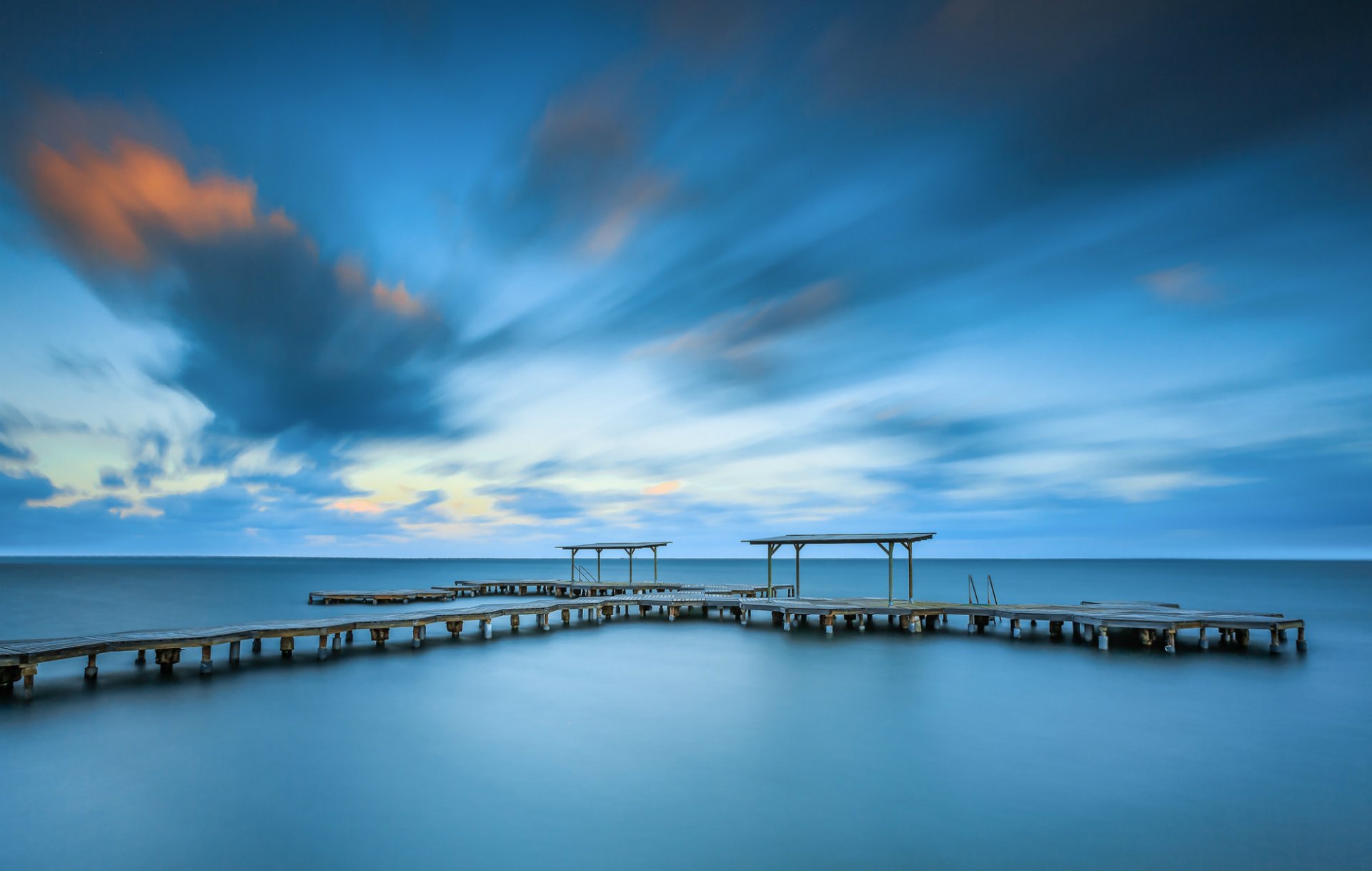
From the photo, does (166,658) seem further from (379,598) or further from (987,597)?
(987,597)

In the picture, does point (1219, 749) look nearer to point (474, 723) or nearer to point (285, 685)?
point (474, 723)

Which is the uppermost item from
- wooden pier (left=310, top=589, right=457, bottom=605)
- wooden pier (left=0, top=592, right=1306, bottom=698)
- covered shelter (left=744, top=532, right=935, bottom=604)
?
covered shelter (left=744, top=532, right=935, bottom=604)

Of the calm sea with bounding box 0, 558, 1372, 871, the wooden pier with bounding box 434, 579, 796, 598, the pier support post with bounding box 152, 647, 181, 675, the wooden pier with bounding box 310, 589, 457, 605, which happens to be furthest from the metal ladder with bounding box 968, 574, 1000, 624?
the wooden pier with bounding box 310, 589, 457, 605

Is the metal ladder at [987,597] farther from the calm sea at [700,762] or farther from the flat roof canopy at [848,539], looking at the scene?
the calm sea at [700,762]

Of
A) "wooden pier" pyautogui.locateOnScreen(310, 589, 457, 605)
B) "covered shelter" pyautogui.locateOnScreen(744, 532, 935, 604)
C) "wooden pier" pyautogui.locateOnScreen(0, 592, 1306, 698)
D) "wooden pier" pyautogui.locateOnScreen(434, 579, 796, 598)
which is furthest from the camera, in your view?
"wooden pier" pyautogui.locateOnScreen(310, 589, 457, 605)

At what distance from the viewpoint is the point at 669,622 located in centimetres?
3189

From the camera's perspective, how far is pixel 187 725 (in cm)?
1304

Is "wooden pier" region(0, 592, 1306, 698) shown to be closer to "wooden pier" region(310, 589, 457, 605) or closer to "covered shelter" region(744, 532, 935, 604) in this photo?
"covered shelter" region(744, 532, 935, 604)

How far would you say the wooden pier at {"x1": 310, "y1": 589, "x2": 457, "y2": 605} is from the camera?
1687 inches

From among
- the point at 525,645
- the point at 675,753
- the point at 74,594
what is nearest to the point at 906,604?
the point at 525,645

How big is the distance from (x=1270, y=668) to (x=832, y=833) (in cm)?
1848

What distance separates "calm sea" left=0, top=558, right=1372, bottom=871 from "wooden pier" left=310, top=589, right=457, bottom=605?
22.3m

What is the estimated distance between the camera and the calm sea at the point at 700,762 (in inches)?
324

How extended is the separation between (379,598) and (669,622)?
20.8 meters
